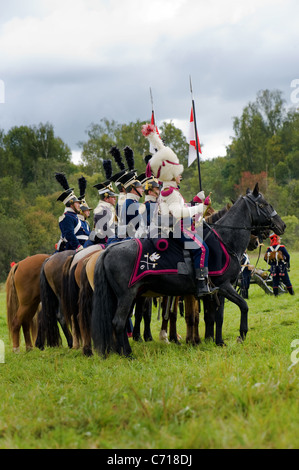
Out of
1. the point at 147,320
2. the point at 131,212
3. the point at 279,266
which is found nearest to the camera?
the point at 131,212

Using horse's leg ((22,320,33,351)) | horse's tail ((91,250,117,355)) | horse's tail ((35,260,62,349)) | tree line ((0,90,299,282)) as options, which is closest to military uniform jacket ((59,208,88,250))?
horse's tail ((35,260,62,349))

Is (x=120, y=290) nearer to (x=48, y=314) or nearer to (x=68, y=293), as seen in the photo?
(x=68, y=293)

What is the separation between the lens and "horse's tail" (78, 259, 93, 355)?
870 cm

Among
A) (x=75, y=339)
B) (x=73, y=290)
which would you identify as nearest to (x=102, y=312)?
(x=73, y=290)

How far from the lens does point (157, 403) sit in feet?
16.1

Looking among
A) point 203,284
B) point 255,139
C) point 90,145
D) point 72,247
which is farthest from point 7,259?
point 203,284

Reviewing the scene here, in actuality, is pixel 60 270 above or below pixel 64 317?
above

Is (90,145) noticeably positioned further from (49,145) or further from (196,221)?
(196,221)

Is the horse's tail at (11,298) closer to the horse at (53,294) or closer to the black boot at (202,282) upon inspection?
the horse at (53,294)

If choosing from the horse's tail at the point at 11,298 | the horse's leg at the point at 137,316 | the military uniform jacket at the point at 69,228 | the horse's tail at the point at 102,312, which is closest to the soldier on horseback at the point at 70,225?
the military uniform jacket at the point at 69,228

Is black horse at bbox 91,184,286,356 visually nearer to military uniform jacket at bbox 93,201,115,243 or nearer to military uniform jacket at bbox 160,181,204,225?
military uniform jacket at bbox 160,181,204,225

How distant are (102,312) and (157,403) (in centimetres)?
320
